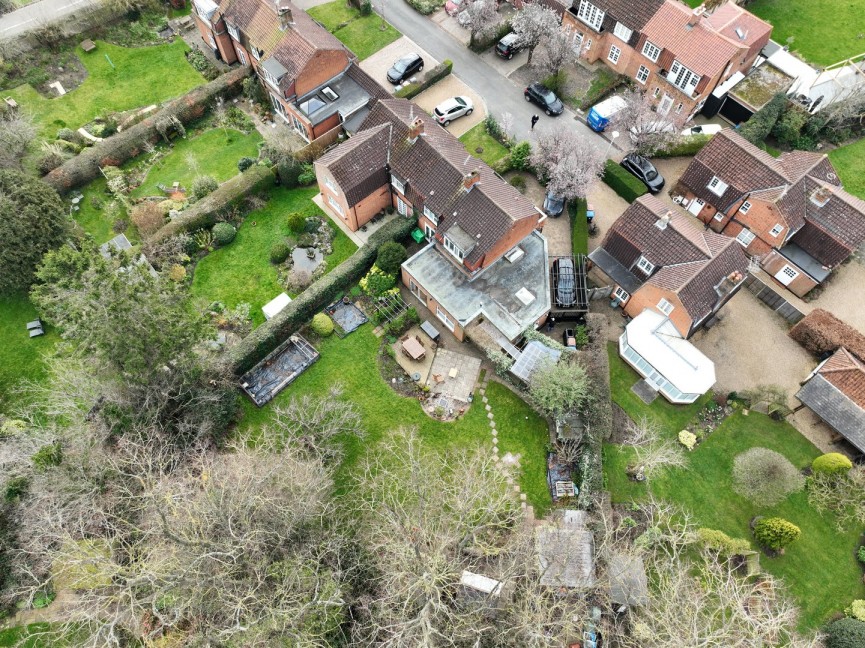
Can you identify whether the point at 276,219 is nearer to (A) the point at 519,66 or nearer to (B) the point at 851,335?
(A) the point at 519,66

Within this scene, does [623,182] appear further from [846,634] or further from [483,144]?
[846,634]

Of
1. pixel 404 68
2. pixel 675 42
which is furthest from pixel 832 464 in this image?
pixel 404 68

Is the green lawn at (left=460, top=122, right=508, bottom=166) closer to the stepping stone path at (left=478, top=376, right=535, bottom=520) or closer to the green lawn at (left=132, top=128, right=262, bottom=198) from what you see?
the green lawn at (left=132, top=128, right=262, bottom=198)

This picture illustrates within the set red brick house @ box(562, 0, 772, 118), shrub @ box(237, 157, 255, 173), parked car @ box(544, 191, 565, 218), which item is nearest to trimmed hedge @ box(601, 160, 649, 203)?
parked car @ box(544, 191, 565, 218)

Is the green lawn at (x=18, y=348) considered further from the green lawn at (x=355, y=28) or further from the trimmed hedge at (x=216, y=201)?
the green lawn at (x=355, y=28)

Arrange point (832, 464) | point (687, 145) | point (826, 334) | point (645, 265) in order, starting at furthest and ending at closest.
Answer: point (687, 145)
point (645, 265)
point (826, 334)
point (832, 464)

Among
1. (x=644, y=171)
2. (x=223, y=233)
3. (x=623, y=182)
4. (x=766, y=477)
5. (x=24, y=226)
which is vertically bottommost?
(x=223, y=233)

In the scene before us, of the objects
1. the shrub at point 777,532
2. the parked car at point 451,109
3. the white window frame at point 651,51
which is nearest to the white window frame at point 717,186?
the white window frame at point 651,51

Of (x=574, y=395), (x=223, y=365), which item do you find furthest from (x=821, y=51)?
(x=223, y=365)
